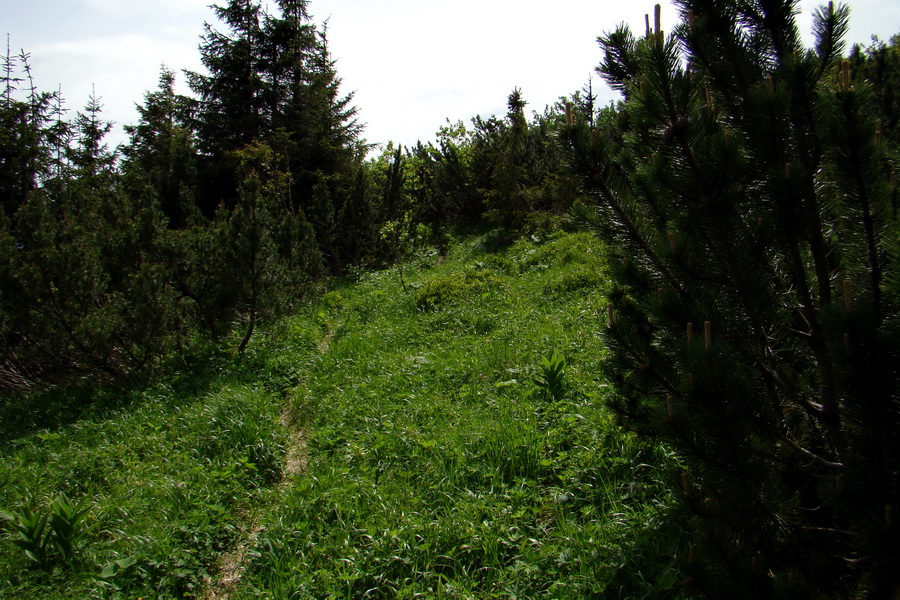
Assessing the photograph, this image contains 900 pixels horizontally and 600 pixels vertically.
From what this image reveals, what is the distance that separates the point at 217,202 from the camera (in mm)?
16172

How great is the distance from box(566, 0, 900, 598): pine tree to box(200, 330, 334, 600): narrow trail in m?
3.00

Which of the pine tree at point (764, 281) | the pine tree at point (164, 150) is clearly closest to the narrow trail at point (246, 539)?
the pine tree at point (764, 281)

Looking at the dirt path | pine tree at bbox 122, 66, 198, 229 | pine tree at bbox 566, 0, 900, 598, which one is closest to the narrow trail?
the dirt path

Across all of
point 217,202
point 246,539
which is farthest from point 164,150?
point 246,539

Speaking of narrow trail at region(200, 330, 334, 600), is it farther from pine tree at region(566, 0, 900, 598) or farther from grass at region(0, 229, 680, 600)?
pine tree at region(566, 0, 900, 598)

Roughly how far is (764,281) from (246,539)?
12.6 ft

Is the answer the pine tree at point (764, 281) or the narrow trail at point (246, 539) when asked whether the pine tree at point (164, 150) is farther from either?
the pine tree at point (764, 281)

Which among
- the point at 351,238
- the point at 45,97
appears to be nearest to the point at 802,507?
the point at 351,238

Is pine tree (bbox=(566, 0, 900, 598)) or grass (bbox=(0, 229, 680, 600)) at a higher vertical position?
pine tree (bbox=(566, 0, 900, 598))

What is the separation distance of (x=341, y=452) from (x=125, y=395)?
147 inches

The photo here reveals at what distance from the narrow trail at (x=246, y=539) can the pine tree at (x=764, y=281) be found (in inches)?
118

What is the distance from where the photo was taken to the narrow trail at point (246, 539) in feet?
10.8

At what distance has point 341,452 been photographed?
457 cm

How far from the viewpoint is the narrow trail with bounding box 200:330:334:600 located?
3.28 m
